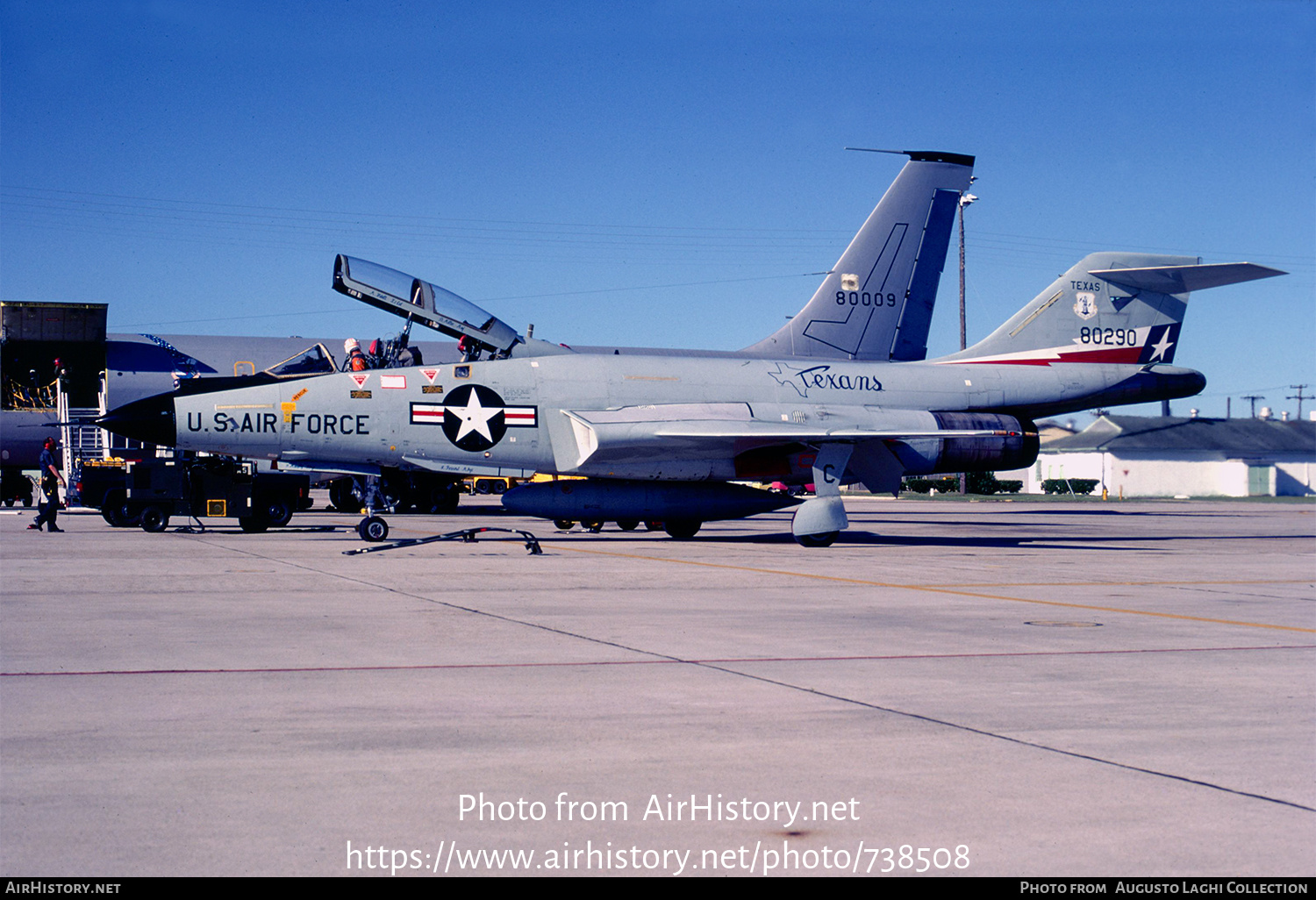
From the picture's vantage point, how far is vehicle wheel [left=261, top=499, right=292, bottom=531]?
22.0m

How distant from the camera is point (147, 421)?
58.6ft

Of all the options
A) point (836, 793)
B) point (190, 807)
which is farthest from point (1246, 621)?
point (190, 807)

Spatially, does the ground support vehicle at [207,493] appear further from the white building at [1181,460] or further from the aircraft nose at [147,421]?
the white building at [1181,460]

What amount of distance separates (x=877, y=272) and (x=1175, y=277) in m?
5.40

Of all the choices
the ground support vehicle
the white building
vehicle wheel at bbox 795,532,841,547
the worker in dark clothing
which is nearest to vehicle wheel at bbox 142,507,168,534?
the ground support vehicle

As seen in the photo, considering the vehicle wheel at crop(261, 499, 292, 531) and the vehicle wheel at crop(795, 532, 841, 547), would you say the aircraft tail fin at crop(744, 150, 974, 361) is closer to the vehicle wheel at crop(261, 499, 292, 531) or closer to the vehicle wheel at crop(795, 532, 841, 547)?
the vehicle wheel at crop(795, 532, 841, 547)

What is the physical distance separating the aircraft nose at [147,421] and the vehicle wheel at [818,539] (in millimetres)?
9752

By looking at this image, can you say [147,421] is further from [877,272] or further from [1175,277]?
[1175,277]

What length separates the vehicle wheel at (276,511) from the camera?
2203cm

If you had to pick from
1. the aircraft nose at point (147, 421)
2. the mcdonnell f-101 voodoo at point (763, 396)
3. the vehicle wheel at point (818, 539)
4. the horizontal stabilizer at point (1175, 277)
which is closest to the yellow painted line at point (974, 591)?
the mcdonnell f-101 voodoo at point (763, 396)

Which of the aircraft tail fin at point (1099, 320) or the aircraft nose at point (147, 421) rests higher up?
the aircraft tail fin at point (1099, 320)

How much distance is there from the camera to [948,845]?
12.4ft

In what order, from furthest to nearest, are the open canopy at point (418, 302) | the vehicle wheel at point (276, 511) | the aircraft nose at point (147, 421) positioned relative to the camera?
1. the vehicle wheel at point (276, 511)
2. the open canopy at point (418, 302)
3. the aircraft nose at point (147, 421)

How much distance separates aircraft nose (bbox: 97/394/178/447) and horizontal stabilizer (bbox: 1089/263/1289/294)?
53.6ft
